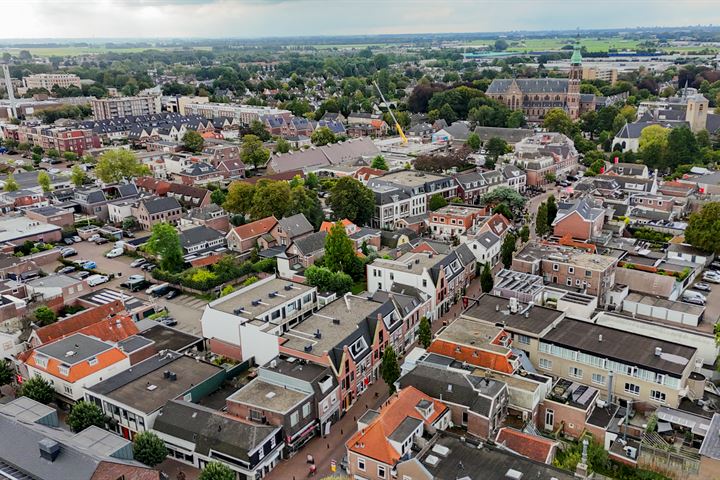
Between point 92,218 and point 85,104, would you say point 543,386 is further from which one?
point 85,104

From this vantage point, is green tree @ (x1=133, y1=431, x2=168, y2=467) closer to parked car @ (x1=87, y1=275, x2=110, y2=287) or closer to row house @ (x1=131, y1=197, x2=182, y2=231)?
parked car @ (x1=87, y1=275, x2=110, y2=287)

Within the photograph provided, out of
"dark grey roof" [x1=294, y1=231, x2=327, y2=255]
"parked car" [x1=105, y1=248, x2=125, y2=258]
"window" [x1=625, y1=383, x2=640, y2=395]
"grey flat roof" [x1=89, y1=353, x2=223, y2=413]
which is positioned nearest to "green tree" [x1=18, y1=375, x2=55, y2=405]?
"grey flat roof" [x1=89, y1=353, x2=223, y2=413]

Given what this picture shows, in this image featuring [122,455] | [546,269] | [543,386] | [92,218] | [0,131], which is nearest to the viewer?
[122,455]

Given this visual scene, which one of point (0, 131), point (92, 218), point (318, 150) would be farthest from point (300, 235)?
point (0, 131)

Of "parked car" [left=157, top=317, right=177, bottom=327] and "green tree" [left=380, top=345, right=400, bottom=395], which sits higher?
"green tree" [left=380, top=345, right=400, bottom=395]

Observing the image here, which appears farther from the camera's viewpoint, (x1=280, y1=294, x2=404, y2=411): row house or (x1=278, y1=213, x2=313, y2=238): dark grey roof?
(x1=278, y1=213, x2=313, y2=238): dark grey roof

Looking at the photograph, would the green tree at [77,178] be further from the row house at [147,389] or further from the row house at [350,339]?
the row house at [350,339]

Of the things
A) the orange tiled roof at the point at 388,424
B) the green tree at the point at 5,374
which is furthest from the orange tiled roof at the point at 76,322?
the orange tiled roof at the point at 388,424
